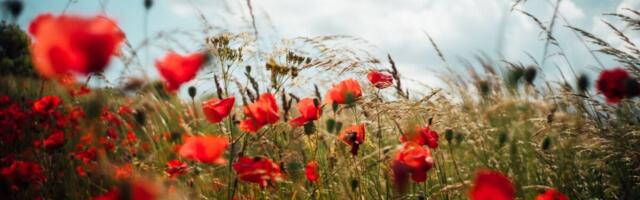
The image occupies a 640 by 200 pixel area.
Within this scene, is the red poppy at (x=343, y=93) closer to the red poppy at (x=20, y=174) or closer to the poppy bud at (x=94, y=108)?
the poppy bud at (x=94, y=108)

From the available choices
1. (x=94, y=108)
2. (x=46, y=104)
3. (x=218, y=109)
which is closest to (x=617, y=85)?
(x=218, y=109)

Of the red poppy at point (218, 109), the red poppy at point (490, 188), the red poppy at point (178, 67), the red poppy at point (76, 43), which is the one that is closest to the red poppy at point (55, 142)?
the red poppy at point (218, 109)

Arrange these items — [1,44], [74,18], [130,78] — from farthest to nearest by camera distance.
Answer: [1,44], [130,78], [74,18]

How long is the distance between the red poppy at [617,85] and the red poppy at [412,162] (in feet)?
3.04

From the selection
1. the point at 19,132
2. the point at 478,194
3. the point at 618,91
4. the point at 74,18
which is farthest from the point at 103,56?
the point at 19,132

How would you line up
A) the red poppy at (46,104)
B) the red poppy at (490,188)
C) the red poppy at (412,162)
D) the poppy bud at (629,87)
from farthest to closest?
the red poppy at (46,104) < the poppy bud at (629,87) < the red poppy at (412,162) < the red poppy at (490,188)

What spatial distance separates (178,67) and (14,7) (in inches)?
114

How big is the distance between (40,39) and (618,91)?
1.88 m

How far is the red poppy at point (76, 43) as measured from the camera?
0.79 metres

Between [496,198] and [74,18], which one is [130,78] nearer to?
[74,18]

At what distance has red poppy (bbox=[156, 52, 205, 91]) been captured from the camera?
1388 millimetres

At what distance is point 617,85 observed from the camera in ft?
6.14

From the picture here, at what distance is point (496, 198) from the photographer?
95cm

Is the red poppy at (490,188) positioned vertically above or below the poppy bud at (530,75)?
below
